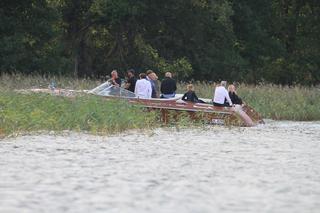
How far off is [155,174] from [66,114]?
8.39 metres

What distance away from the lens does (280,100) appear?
102 ft

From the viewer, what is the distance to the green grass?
3008 centimetres

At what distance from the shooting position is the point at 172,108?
22.8 meters

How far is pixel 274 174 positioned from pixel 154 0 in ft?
128

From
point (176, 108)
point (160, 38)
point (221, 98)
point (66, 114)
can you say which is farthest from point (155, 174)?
point (160, 38)

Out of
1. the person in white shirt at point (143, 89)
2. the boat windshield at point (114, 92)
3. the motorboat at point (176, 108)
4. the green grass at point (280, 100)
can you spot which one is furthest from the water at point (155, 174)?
the green grass at point (280, 100)

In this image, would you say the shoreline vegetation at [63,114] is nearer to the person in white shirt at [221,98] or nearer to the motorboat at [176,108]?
A: the motorboat at [176,108]

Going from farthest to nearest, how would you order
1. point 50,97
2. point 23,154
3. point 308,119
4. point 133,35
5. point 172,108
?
point 133,35 < point 308,119 < point 172,108 < point 50,97 < point 23,154

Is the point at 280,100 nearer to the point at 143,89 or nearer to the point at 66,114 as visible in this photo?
the point at 143,89

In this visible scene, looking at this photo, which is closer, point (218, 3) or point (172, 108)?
point (172, 108)

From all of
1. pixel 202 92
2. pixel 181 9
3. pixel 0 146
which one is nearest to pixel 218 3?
pixel 181 9

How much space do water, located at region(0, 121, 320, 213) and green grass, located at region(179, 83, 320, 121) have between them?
12753mm

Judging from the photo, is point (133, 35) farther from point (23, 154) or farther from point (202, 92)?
point (23, 154)

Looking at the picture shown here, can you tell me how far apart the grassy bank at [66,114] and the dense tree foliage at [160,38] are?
19931 mm
